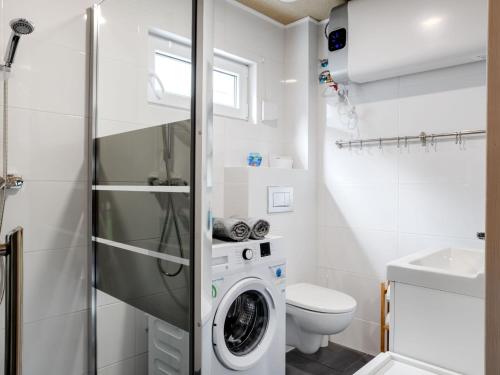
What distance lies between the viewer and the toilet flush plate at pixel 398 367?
1.26 metres

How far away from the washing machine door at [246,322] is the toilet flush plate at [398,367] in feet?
2.30

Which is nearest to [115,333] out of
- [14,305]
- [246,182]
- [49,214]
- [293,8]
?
[49,214]

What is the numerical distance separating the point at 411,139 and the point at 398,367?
59.1 inches

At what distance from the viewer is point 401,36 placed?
85.0 inches

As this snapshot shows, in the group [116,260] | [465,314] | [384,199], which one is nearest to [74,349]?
[116,260]

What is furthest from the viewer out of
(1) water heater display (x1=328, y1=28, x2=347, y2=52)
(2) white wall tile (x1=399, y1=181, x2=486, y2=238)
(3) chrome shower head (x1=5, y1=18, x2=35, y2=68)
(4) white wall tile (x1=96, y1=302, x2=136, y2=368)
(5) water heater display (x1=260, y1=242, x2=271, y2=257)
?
(1) water heater display (x1=328, y1=28, x2=347, y2=52)

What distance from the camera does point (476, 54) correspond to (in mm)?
1945

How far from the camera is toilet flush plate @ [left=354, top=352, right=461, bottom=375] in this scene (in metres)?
1.26

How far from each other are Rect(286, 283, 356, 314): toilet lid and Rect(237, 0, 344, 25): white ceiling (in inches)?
77.9

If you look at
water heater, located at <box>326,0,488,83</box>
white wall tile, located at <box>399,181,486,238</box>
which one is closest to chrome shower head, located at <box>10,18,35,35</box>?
water heater, located at <box>326,0,488,83</box>

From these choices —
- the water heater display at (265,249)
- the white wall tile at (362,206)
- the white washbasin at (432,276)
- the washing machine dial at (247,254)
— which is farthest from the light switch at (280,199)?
the white washbasin at (432,276)

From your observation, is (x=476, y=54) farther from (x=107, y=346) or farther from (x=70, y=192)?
(x=107, y=346)

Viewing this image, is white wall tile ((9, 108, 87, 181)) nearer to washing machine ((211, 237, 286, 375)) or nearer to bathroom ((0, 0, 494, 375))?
bathroom ((0, 0, 494, 375))

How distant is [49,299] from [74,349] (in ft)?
0.84
